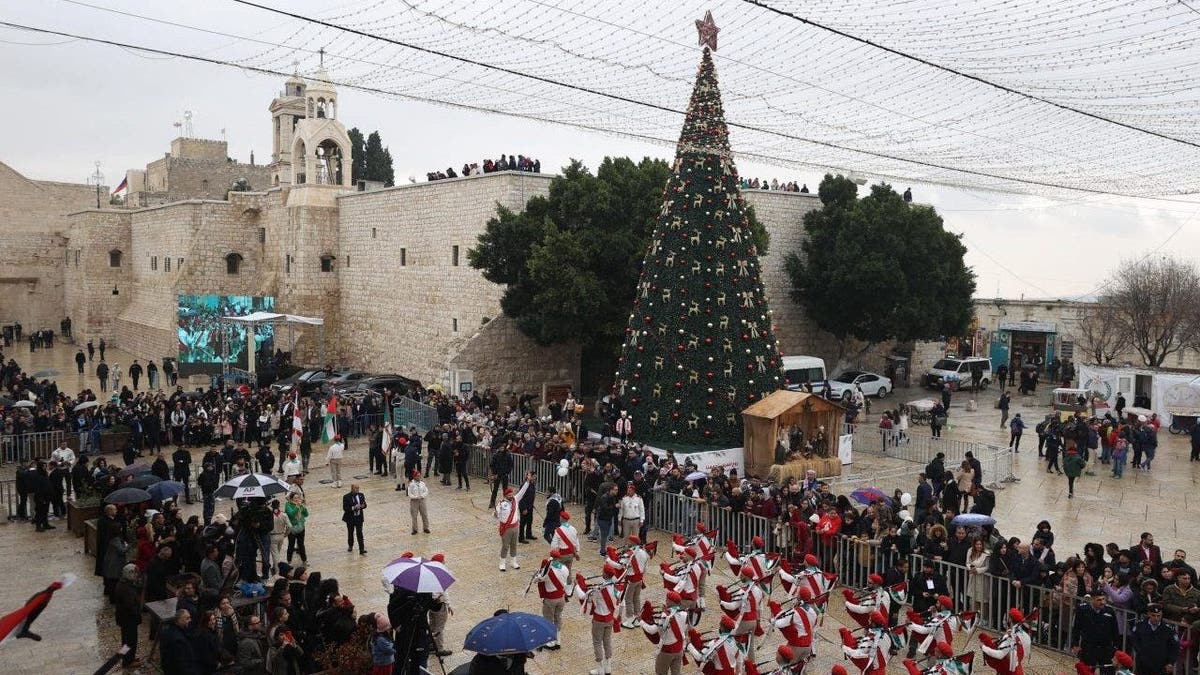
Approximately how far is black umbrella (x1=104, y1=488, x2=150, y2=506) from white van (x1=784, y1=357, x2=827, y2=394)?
21.7 meters

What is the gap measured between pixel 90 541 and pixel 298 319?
18.6m

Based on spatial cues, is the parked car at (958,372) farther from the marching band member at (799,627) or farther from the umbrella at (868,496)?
the marching band member at (799,627)

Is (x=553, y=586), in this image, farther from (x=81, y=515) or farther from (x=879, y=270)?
(x=879, y=270)

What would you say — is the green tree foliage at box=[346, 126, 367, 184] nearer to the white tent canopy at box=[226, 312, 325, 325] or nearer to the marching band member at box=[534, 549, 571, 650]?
the white tent canopy at box=[226, 312, 325, 325]

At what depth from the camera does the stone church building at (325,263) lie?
29.2 m

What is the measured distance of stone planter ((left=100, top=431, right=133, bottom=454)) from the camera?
21172 millimetres

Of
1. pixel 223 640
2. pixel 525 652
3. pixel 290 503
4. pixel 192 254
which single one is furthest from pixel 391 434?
pixel 192 254

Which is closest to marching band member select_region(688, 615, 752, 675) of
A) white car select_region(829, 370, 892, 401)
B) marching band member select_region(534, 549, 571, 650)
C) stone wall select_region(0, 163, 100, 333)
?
marching band member select_region(534, 549, 571, 650)

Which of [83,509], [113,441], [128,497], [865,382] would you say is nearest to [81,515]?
[83,509]

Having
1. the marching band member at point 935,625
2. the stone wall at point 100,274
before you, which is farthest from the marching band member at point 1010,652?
the stone wall at point 100,274

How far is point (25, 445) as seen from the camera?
1998 cm

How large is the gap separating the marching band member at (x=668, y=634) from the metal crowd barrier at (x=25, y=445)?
1668 cm

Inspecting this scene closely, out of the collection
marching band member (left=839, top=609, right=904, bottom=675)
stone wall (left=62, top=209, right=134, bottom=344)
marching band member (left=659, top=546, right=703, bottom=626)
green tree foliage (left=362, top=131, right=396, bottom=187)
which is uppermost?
green tree foliage (left=362, top=131, right=396, bottom=187)

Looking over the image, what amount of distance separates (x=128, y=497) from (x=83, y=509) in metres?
2.73
